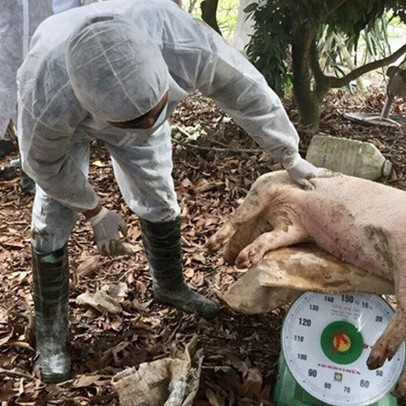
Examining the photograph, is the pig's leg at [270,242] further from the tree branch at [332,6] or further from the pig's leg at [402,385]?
the tree branch at [332,6]

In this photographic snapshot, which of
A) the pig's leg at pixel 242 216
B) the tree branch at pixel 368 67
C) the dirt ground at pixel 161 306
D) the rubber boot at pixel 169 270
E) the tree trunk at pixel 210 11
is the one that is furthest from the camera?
the tree branch at pixel 368 67

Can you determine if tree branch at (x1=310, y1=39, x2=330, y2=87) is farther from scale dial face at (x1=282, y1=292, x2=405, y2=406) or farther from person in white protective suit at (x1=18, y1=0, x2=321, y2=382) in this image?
scale dial face at (x1=282, y1=292, x2=405, y2=406)

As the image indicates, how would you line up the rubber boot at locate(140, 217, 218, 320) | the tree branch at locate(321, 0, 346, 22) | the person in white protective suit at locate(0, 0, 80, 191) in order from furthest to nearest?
the tree branch at locate(321, 0, 346, 22) < the person in white protective suit at locate(0, 0, 80, 191) < the rubber boot at locate(140, 217, 218, 320)

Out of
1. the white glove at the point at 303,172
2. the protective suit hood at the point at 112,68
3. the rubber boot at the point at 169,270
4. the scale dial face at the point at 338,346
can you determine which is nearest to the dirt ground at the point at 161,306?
the rubber boot at the point at 169,270

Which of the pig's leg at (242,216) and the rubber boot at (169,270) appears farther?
the rubber boot at (169,270)

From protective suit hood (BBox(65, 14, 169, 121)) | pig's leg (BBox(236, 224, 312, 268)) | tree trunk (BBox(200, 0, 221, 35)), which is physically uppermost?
protective suit hood (BBox(65, 14, 169, 121))

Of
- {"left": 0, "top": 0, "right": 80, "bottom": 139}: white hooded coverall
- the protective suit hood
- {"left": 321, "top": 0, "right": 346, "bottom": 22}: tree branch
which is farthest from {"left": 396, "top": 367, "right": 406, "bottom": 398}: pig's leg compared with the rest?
{"left": 321, "top": 0, "right": 346, "bottom": 22}: tree branch

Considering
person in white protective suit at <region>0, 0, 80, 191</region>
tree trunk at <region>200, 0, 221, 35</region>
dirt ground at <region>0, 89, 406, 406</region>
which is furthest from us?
tree trunk at <region>200, 0, 221, 35</region>

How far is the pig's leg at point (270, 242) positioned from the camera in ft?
5.47

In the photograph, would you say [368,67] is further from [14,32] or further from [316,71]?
[14,32]

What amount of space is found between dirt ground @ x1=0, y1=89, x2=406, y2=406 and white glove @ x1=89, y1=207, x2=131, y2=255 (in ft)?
1.39

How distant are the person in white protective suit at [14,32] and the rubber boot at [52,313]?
1176 mm

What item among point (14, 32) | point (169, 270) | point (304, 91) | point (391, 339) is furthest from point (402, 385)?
point (304, 91)

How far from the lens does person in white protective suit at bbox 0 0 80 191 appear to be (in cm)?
284
